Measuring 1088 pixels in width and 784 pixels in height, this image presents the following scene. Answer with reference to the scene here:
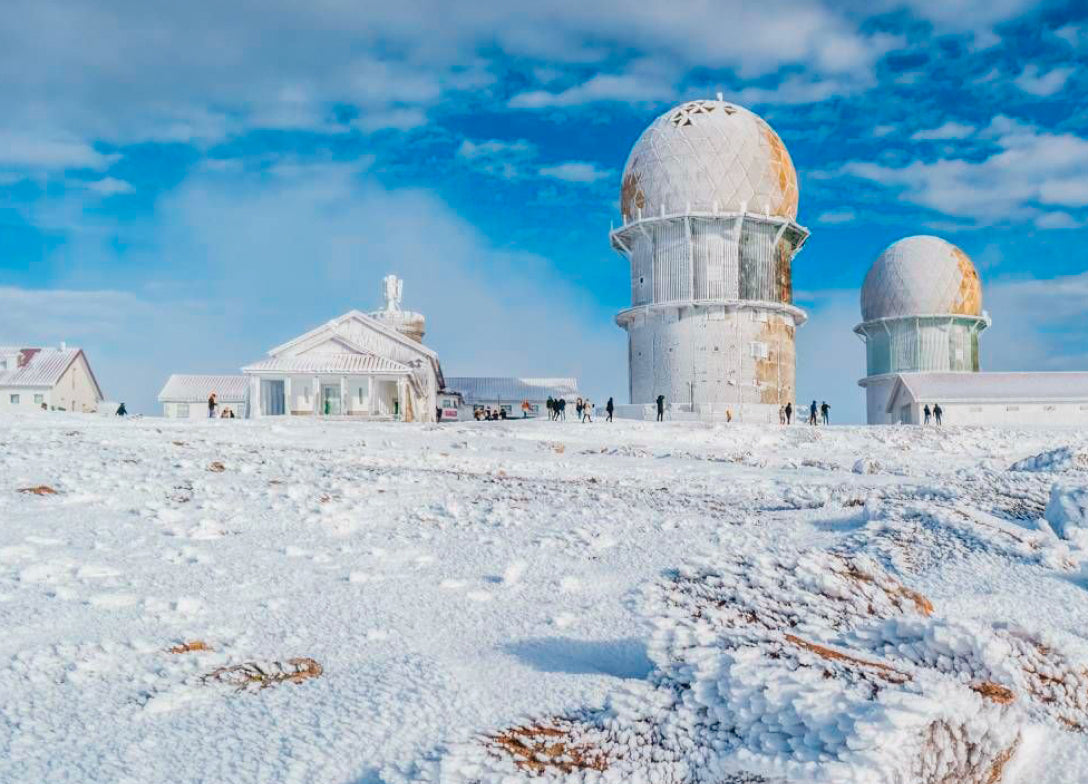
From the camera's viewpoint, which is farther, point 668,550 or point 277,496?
point 277,496

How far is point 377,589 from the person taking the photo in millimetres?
6605

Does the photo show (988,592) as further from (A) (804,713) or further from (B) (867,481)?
(B) (867,481)

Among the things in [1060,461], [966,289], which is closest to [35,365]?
[966,289]

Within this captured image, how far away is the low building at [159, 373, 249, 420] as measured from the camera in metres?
63.7

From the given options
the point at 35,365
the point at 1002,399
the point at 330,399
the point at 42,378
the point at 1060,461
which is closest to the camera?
the point at 1060,461

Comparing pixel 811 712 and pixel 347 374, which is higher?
pixel 347 374

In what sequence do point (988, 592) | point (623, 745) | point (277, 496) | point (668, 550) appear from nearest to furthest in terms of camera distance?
point (623, 745) < point (988, 592) < point (668, 550) < point (277, 496)

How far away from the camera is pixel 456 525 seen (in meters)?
8.79

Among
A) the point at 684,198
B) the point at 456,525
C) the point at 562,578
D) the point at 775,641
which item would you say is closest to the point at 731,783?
the point at 775,641

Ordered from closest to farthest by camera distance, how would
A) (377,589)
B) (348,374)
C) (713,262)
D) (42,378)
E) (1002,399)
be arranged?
(377,589) < (348,374) < (713,262) < (1002,399) < (42,378)

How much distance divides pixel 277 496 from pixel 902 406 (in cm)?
4062

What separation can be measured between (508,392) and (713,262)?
24.5 meters

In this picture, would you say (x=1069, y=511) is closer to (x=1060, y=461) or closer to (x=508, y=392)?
(x=1060, y=461)

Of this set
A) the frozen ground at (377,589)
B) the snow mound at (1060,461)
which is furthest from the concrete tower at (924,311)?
the frozen ground at (377,589)
